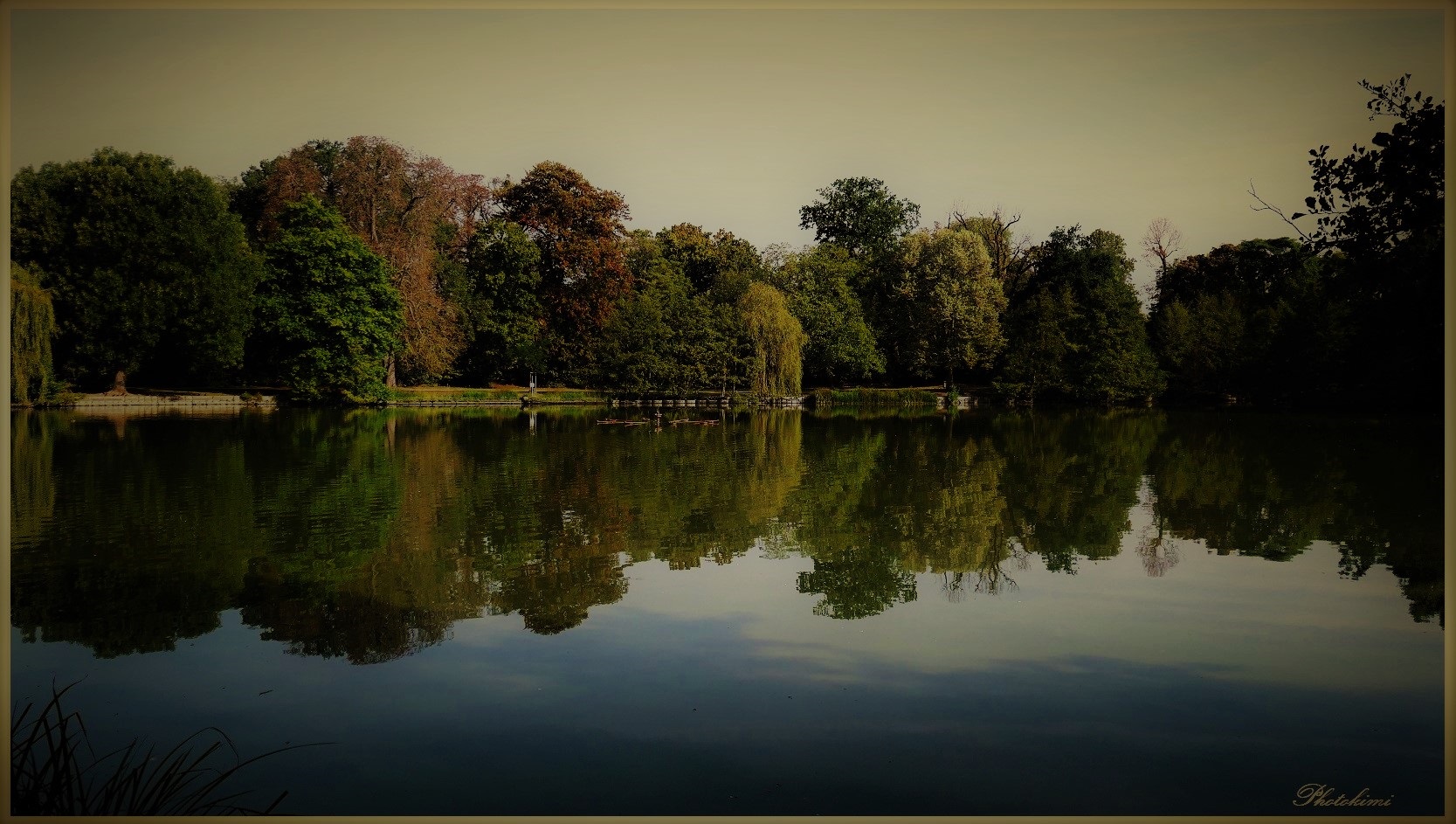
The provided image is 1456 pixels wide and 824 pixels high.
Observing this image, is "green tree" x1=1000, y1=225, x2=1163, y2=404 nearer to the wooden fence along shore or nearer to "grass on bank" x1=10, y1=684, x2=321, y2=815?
the wooden fence along shore

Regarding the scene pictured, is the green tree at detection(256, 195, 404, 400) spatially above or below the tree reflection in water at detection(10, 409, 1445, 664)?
above

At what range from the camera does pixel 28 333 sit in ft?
105

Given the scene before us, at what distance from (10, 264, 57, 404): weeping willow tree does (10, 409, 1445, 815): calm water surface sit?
65.7 feet

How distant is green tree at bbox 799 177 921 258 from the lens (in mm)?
60156

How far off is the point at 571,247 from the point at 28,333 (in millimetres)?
24151

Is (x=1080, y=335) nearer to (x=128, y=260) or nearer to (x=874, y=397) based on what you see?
(x=874, y=397)

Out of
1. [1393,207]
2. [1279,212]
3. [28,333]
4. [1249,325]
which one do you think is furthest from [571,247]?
[1393,207]

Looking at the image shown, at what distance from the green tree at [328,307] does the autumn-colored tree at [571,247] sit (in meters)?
9.82

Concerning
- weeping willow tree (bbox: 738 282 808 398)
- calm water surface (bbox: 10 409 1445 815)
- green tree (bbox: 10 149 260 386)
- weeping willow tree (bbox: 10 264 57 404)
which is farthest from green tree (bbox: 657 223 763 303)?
calm water surface (bbox: 10 409 1445 815)

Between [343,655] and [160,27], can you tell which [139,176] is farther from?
[343,655]

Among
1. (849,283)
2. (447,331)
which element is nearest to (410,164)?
(447,331)

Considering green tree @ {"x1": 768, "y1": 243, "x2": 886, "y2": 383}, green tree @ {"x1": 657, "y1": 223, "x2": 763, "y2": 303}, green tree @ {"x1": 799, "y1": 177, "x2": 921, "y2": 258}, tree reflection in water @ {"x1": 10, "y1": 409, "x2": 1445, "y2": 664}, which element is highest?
green tree @ {"x1": 799, "y1": 177, "x2": 921, "y2": 258}

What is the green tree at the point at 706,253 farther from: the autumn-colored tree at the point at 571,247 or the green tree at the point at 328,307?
the green tree at the point at 328,307

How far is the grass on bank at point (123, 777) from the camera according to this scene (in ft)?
13.7
